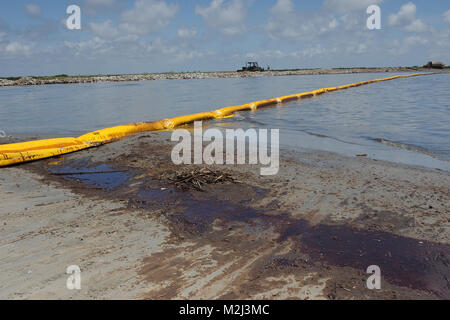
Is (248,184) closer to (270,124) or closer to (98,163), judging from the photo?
(98,163)

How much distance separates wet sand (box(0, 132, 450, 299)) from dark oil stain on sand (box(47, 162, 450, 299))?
12mm

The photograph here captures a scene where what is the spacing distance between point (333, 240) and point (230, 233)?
1.03m

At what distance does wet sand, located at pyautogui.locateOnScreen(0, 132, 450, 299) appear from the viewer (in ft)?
7.88

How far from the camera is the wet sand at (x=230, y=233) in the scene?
7.88 ft

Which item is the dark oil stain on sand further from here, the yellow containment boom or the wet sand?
the yellow containment boom

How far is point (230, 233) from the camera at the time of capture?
3.26 metres

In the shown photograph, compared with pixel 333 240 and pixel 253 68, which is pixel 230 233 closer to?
pixel 333 240

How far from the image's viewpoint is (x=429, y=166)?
5832mm

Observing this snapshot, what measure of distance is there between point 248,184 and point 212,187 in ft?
1.78
